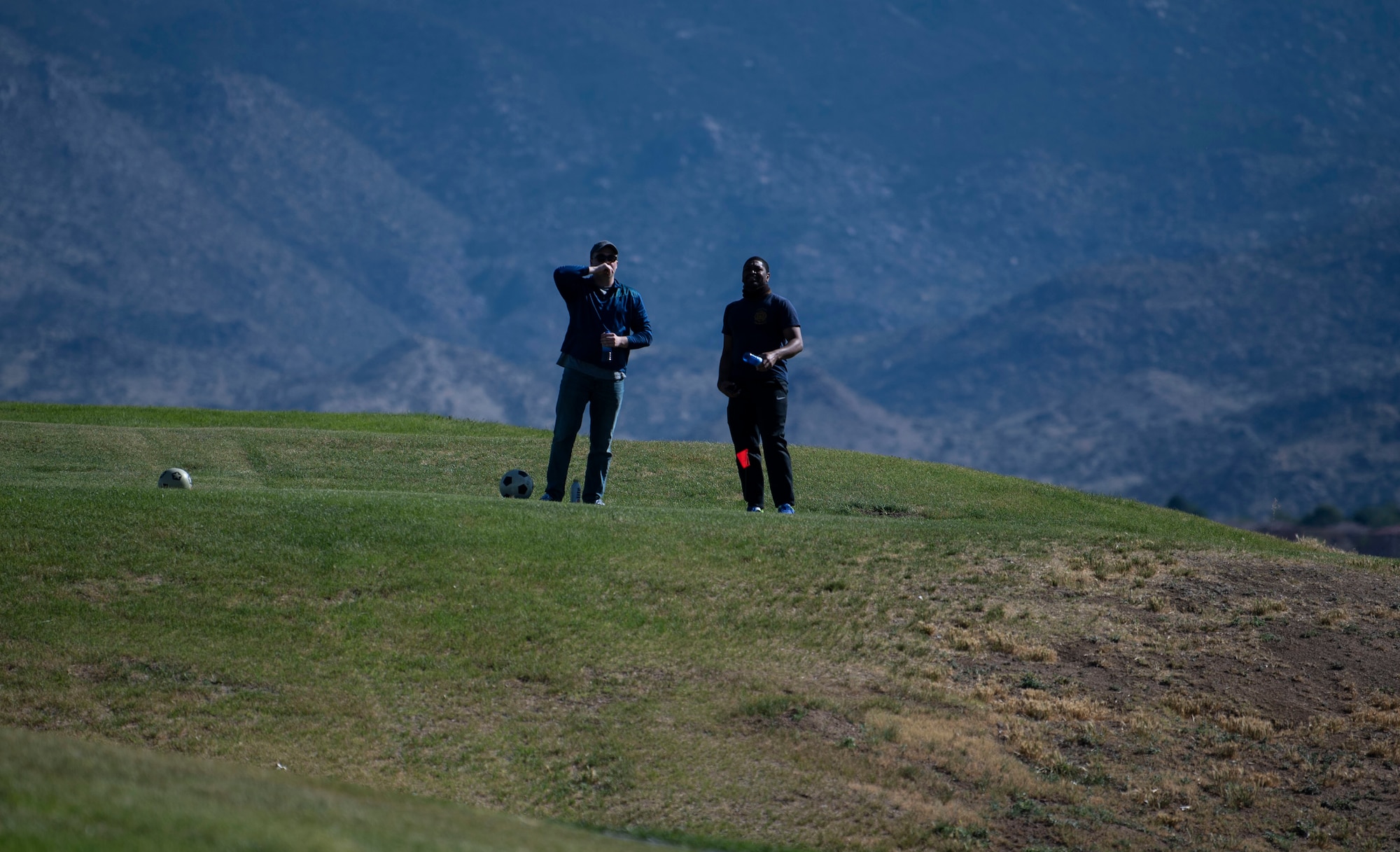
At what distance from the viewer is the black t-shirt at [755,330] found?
1590cm

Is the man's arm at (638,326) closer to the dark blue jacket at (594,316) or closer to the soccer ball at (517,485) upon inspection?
the dark blue jacket at (594,316)

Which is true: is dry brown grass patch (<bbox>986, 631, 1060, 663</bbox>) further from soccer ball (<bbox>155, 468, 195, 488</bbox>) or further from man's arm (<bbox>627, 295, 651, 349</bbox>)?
soccer ball (<bbox>155, 468, 195, 488</bbox>)

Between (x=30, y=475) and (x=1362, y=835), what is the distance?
16.2 meters

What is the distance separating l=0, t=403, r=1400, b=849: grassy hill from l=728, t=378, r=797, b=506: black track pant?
1.48 ft

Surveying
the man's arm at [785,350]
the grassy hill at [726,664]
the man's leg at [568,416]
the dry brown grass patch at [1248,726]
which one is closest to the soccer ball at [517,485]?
the man's leg at [568,416]

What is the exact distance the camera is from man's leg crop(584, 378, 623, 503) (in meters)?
15.5

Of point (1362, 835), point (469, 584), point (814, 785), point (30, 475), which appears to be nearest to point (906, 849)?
point (814, 785)

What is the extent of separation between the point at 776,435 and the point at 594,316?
2452 millimetres

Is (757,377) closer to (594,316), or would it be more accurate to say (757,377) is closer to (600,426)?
(600,426)

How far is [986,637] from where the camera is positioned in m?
12.5

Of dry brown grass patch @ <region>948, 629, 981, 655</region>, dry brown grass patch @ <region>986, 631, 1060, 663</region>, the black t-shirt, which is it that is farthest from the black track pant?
dry brown grass patch @ <region>986, 631, 1060, 663</region>

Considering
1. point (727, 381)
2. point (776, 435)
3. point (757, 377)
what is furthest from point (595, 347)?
point (776, 435)

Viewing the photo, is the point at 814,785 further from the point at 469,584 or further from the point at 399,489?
the point at 399,489

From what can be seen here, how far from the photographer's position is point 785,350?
15.9 m
